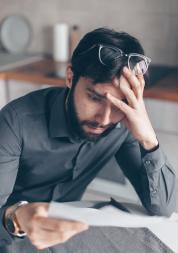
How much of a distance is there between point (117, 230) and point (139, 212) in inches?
5.7

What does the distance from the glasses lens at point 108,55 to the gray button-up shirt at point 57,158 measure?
0.79 feet

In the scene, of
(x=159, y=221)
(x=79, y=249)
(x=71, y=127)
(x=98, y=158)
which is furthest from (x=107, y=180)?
(x=79, y=249)

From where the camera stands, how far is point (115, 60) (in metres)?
1.05

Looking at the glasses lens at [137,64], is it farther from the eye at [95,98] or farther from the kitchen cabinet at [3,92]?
the kitchen cabinet at [3,92]

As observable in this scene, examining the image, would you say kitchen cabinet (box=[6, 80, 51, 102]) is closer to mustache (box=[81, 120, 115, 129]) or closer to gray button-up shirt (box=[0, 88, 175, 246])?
gray button-up shirt (box=[0, 88, 175, 246])

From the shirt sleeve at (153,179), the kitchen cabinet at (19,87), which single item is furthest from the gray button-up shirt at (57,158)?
the kitchen cabinet at (19,87)

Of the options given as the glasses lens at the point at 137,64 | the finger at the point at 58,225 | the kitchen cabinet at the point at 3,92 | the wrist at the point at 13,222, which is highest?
the glasses lens at the point at 137,64

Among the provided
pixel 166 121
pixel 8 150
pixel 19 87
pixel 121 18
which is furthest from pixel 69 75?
pixel 121 18

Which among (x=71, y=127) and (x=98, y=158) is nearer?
(x=71, y=127)

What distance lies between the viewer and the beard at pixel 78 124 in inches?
45.3

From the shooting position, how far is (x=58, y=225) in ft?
2.60

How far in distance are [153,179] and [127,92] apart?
0.28 m

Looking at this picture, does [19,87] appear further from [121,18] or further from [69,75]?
[69,75]

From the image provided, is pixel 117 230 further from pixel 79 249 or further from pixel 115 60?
pixel 115 60
